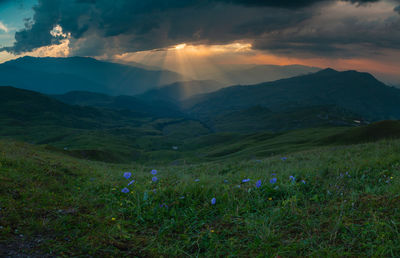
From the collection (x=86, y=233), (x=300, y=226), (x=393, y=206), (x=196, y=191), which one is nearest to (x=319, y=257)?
(x=300, y=226)

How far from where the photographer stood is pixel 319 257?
149 inches

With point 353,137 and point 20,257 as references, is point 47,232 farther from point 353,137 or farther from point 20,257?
point 353,137

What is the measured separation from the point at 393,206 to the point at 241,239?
3249mm

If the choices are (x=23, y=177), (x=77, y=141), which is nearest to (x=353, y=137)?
(x=23, y=177)

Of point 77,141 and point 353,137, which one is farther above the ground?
point 353,137

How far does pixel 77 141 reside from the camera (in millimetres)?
164875

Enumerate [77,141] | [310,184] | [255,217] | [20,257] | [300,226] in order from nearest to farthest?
[20,257] → [300,226] → [255,217] → [310,184] → [77,141]

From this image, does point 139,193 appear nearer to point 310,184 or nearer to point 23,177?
point 23,177

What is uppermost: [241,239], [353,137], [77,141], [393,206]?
[393,206]

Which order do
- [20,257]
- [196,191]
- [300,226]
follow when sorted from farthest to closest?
1. [196,191]
2. [300,226]
3. [20,257]

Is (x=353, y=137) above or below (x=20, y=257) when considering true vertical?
below

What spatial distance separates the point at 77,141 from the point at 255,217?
181073mm

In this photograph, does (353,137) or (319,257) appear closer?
(319,257)

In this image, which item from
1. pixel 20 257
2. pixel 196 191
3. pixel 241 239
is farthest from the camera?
pixel 196 191
